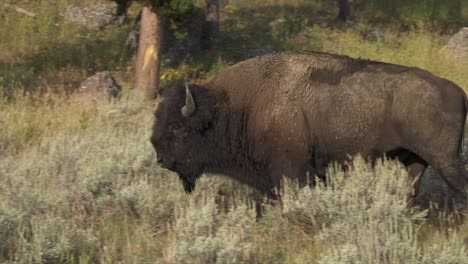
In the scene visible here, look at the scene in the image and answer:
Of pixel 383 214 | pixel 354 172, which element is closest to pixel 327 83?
pixel 354 172

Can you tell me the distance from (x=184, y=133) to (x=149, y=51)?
7.11 m

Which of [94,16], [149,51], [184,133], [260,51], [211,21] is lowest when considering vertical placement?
[94,16]

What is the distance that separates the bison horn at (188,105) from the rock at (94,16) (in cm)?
1264

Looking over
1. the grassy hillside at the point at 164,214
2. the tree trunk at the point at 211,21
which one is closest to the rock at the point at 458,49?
the tree trunk at the point at 211,21

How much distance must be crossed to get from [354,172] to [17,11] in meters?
15.4

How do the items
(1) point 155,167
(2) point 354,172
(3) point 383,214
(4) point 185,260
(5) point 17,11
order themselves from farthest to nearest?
(5) point 17,11
(1) point 155,167
(2) point 354,172
(3) point 383,214
(4) point 185,260

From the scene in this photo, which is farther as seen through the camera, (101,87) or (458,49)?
(458,49)

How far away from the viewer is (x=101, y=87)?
41.7ft

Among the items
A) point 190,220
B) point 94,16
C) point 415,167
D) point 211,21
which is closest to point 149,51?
point 211,21

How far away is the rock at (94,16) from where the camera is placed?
18.7 meters

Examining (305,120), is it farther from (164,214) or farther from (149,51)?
(149,51)

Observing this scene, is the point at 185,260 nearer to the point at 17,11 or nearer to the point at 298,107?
the point at 298,107

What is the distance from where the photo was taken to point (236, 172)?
657 cm

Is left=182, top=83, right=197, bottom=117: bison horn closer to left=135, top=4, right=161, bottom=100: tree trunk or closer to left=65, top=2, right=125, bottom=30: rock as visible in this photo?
left=135, top=4, right=161, bottom=100: tree trunk
